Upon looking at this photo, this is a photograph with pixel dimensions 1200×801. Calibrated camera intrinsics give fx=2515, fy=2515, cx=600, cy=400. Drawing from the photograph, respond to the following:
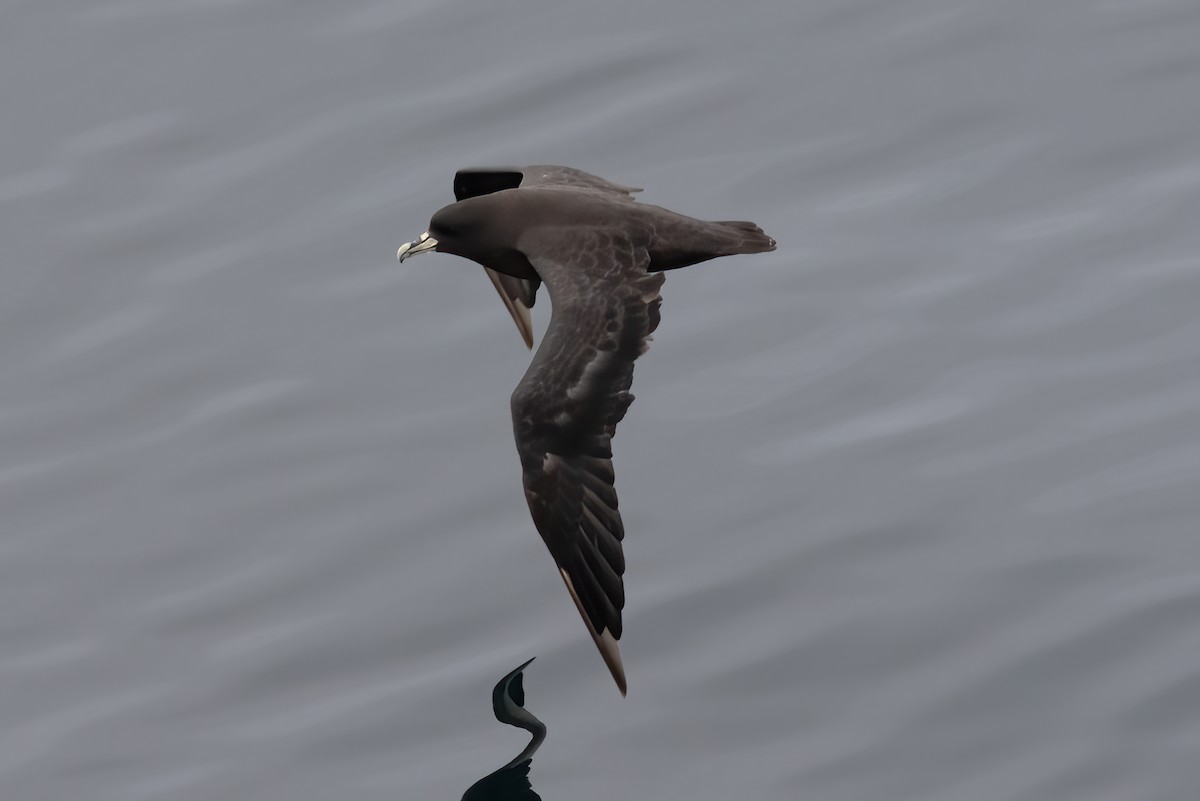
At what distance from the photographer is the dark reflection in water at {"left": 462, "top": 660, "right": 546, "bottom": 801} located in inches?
464

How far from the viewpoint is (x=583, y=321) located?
12.0 m

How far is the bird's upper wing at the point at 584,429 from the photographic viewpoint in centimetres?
1145

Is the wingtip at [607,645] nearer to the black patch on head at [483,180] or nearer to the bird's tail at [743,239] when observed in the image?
the bird's tail at [743,239]

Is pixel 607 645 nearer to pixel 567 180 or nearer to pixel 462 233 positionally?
pixel 462 233

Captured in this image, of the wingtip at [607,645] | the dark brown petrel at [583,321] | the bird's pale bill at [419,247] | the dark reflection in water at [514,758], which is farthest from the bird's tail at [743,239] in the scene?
the dark reflection in water at [514,758]

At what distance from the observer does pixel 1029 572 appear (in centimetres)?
1284

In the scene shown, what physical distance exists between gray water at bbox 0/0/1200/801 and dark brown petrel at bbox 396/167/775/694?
1.06 metres

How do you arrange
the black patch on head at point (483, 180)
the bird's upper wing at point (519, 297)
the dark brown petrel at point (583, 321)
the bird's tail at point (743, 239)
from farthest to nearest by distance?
1. the bird's upper wing at point (519, 297)
2. the black patch on head at point (483, 180)
3. the bird's tail at point (743, 239)
4. the dark brown petrel at point (583, 321)

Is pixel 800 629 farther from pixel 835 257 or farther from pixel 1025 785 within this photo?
pixel 835 257

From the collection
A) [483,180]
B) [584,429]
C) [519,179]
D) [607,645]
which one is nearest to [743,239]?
[584,429]

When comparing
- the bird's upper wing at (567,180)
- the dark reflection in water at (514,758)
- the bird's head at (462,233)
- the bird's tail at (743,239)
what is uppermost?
the bird's upper wing at (567,180)

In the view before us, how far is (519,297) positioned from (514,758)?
3.71 m

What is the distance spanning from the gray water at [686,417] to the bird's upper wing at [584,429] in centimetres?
96

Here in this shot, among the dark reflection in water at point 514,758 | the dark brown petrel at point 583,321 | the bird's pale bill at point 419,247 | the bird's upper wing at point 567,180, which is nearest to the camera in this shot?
the dark brown petrel at point 583,321
